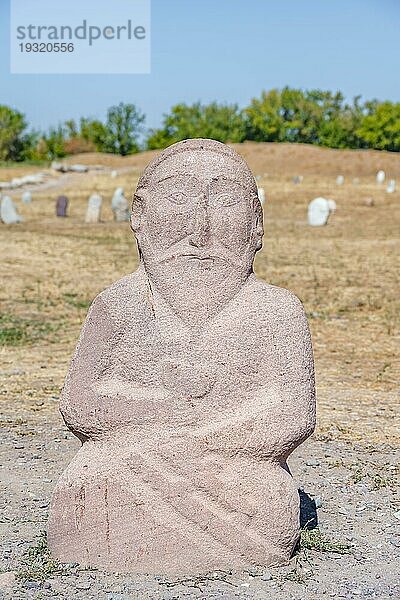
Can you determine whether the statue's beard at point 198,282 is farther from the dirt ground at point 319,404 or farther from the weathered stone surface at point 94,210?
the weathered stone surface at point 94,210

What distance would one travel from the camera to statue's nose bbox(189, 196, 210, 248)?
454 centimetres

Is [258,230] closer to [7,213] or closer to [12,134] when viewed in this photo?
[7,213]

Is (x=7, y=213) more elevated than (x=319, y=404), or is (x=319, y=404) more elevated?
(x=7, y=213)

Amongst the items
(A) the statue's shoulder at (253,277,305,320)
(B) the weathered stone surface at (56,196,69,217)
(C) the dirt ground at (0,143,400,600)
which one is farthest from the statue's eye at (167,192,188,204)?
(B) the weathered stone surface at (56,196,69,217)

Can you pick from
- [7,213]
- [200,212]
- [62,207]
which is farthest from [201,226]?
[62,207]

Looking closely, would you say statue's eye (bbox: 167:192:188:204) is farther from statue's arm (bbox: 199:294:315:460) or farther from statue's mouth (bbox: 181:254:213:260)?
statue's arm (bbox: 199:294:315:460)

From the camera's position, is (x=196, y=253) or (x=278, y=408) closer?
(x=278, y=408)

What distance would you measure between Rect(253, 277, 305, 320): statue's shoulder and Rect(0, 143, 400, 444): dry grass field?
2826 mm

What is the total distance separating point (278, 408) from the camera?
443cm

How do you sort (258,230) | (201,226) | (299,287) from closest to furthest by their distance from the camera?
(201,226)
(258,230)
(299,287)

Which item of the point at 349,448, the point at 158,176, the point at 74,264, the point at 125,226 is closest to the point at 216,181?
the point at 158,176

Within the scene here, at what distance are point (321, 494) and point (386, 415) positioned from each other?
2.07 metres

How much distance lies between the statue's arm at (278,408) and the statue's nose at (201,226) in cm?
50

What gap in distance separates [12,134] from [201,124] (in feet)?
48.7
